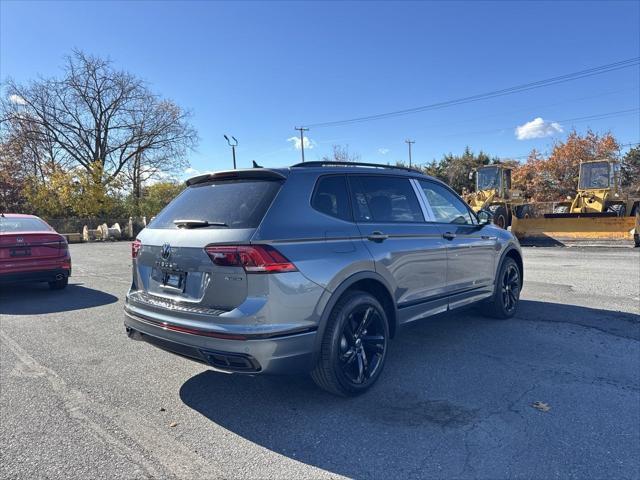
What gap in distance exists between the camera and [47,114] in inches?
1572

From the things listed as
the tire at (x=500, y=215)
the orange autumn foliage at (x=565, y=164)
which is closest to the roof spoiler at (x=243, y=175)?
the tire at (x=500, y=215)

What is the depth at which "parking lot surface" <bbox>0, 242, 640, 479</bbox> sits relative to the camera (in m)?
2.68

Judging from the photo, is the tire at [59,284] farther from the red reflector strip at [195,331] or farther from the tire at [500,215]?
the tire at [500,215]

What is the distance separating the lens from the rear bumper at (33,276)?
7.50 m

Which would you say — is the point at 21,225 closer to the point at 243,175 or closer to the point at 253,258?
the point at 243,175

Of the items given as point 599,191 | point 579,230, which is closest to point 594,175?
point 599,191

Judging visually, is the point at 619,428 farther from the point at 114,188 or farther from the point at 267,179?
the point at 114,188

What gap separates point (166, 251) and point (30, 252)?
5828 mm

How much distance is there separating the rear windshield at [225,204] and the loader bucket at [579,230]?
51.2ft

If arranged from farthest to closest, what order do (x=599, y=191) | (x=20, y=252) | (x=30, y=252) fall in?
(x=599, y=191) → (x=30, y=252) → (x=20, y=252)

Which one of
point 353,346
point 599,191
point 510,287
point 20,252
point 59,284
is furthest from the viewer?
point 599,191

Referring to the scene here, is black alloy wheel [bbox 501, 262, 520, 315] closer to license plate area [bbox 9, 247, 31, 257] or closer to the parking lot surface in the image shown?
the parking lot surface

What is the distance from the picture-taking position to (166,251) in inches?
136

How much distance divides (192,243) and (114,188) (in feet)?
131
